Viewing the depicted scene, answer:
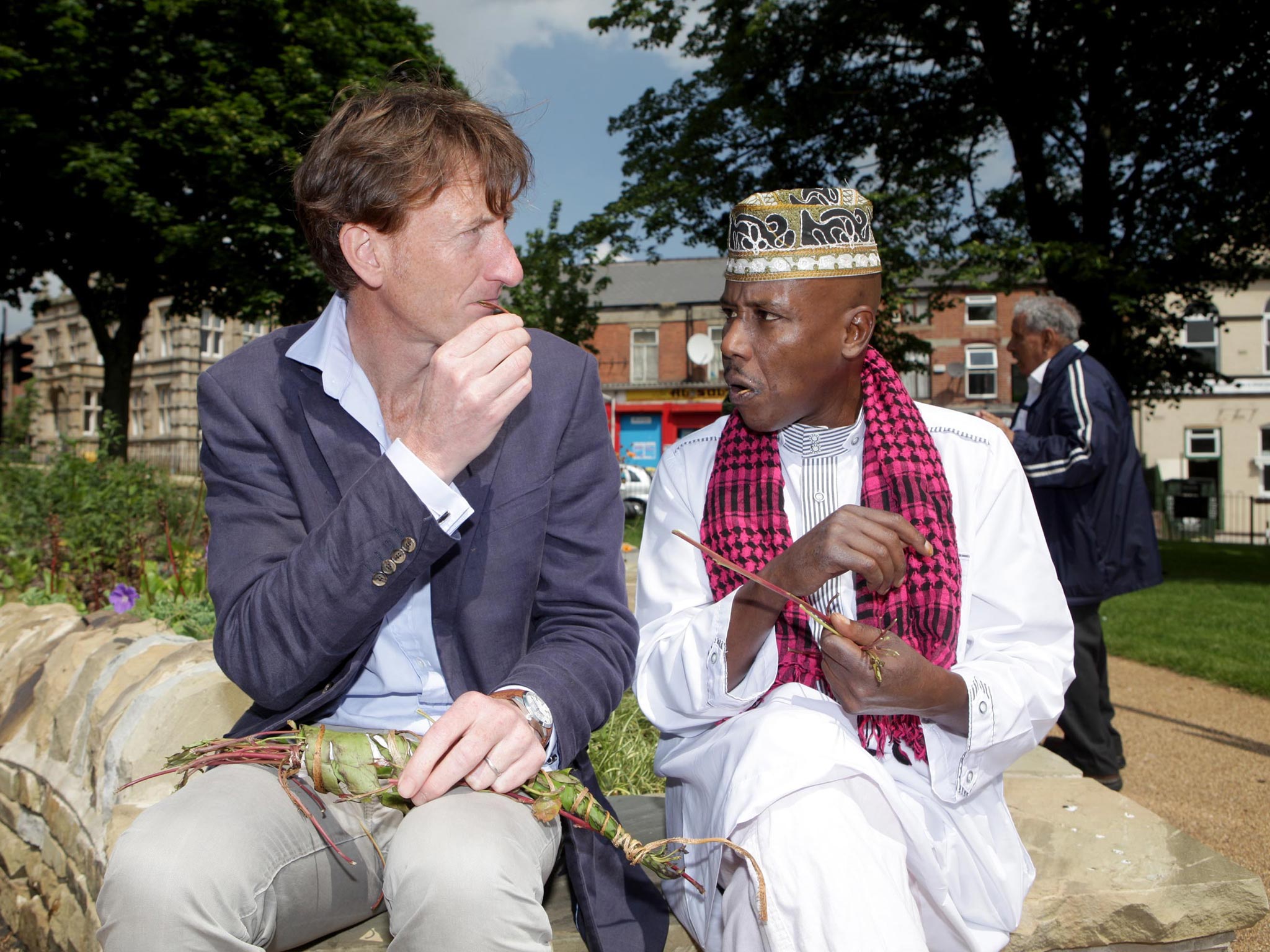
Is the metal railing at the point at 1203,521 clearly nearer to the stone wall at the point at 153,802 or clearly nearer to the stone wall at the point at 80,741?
the stone wall at the point at 153,802

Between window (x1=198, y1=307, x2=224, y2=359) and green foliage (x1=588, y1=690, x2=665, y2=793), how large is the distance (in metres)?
44.6

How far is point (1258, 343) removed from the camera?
32875mm

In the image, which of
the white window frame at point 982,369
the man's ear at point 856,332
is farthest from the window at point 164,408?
the man's ear at point 856,332

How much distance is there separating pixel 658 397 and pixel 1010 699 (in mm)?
37298

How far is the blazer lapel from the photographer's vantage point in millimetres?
1913

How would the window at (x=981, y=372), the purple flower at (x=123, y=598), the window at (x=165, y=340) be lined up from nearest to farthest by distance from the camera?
1. the purple flower at (x=123, y=598)
2. the window at (x=981, y=372)
3. the window at (x=165, y=340)

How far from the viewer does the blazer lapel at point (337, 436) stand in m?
1.91

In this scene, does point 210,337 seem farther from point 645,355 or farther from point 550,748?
point 550,748

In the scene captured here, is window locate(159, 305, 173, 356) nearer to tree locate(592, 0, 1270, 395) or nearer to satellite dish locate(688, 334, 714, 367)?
satellite dish locate(688, 334, 714, 367)

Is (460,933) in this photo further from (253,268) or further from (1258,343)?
(1258,343)

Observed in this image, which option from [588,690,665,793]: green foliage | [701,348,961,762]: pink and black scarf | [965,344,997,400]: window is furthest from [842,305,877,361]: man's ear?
[965,344,997,400]: window

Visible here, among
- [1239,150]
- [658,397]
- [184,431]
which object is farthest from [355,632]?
[184,431]

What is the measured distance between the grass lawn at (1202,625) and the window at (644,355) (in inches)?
1055

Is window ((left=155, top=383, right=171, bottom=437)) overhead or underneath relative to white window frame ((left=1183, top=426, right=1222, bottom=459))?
overhead
